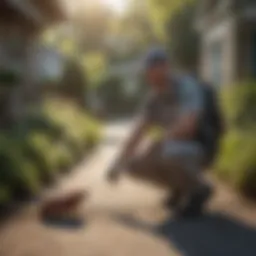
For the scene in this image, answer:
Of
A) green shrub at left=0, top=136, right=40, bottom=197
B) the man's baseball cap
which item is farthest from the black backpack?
green shrub at left=0, top=136, right=40, bottom=197

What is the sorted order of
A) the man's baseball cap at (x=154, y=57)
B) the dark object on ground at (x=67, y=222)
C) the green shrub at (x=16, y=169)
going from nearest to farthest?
the man's baseball cap at (x=154, y=57) → the dark object on ground at (x=67, y=222) → the green shrub at (x=16, y=169)

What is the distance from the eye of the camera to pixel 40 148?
2.11 meters

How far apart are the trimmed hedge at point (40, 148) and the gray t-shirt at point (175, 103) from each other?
17cm

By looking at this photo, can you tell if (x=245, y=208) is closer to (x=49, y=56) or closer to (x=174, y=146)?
(x=174, y=146)

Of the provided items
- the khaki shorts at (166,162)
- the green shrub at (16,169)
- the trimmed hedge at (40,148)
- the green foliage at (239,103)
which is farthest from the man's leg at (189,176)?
the green shrub at (16,169)

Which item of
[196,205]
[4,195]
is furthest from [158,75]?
[4,195]

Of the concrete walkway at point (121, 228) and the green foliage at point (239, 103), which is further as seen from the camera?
the green foliage at point (239, 103)

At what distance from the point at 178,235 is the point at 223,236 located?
133mm

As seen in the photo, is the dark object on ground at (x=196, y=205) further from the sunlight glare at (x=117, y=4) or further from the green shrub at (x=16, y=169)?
the sunlight glare at (x=117, y=4)

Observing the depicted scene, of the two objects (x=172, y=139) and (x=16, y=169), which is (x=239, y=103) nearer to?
(x=172, y=139)

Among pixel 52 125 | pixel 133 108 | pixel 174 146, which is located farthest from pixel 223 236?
pixel 52 125

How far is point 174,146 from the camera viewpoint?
196 centimetres

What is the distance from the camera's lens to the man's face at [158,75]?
5.98 feet

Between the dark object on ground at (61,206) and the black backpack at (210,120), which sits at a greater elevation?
the black backpack at (210,120)
